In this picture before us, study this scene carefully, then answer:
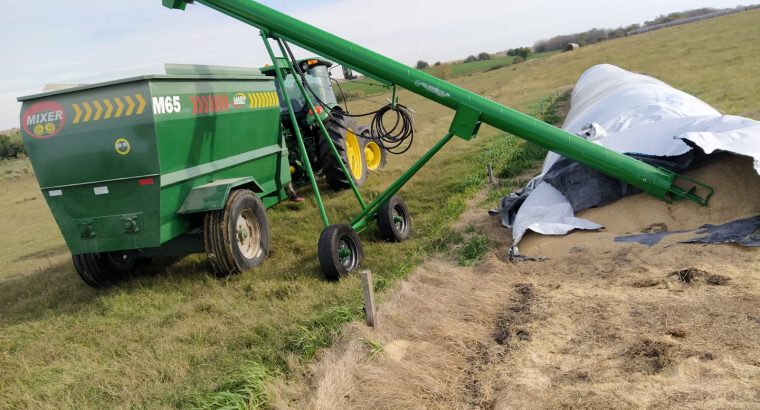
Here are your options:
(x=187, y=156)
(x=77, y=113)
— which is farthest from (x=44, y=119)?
(x=187, y=156)

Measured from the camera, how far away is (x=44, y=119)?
5.66 meters

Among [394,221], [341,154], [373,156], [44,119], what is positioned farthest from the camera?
[373,156]

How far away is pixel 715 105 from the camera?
12859 millimetres

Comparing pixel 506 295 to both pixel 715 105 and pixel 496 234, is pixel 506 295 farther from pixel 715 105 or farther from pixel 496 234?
pixel 715 105

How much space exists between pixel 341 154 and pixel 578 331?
5831 mm

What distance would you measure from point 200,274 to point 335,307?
258 centimetres

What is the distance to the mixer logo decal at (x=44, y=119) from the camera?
18.4 feet

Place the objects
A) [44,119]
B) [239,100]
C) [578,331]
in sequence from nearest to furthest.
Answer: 1. [578,331]
2. [44,119]
3. [239,100]

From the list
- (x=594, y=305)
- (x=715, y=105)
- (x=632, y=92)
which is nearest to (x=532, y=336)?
(x=594, y=305)

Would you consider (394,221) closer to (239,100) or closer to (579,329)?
(239,100)

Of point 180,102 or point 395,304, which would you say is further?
point 180,102

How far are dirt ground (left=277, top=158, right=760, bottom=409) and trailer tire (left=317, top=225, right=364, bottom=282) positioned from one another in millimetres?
840

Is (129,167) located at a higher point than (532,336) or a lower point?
higher

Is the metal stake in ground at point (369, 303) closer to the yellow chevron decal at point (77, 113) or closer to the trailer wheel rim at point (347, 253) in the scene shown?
the trailer wheel rim at point (347, 253)
